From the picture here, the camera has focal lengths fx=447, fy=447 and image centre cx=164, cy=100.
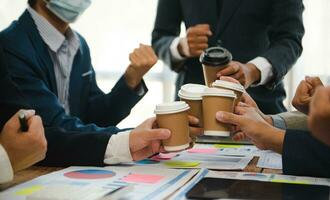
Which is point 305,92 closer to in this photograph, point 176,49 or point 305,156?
point 305,156

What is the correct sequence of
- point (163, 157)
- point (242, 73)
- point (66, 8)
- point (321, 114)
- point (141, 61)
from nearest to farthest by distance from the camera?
point (321, 114) < point (163, 157) < point (242, 73) < point (141, 61) < point (66, 8)

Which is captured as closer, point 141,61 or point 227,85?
point 227,85

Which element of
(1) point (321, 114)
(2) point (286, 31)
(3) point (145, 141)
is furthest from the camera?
(2) point (286, 31)

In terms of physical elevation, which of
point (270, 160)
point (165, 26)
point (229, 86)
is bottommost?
point (270, 160)

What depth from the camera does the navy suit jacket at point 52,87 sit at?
1.34 metres

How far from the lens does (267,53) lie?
1.71m

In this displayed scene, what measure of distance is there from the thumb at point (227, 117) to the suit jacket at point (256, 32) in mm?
686

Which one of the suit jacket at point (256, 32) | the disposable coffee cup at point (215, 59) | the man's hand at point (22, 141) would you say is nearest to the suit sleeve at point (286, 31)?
the suit jacket at point (256, 32)

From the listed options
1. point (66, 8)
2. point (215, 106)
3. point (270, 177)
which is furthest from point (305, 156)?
point (66, 8)

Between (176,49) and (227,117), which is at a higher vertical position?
(176,49)

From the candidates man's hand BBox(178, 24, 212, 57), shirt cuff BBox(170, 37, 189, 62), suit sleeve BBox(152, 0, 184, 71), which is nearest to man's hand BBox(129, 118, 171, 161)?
man's hand BBox(178, 24, 212, 57)

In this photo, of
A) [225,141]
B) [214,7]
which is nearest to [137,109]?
[214,7]

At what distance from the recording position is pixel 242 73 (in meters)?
1.46

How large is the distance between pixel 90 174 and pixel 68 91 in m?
0.61
